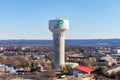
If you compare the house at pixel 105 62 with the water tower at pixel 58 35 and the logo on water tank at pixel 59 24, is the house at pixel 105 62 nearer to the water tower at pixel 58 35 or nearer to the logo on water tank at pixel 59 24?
the water tower at pixel 58 35

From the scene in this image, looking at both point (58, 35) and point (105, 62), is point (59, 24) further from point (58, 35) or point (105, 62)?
point (105, 62)

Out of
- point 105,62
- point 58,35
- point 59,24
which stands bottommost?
point 105,62

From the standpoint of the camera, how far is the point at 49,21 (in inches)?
1422

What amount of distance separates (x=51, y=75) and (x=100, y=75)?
13.0 ft

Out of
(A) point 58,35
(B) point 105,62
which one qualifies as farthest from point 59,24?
(B) point 105,62

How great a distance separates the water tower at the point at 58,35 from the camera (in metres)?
35.5

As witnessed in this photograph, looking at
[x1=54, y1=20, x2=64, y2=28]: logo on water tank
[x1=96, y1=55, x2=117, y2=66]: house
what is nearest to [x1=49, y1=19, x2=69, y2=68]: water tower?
[x1=54, y1=20, x2=64, y2=28]: logo on water tank

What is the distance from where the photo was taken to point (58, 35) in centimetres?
3612

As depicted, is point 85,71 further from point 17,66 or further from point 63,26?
point 17,66

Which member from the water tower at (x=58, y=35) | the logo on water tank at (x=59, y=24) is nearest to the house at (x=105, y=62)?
the water tower at (x=58, y=35)

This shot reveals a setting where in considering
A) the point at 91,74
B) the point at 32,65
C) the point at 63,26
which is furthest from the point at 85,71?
the point at 32,65

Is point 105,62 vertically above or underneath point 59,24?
underneath

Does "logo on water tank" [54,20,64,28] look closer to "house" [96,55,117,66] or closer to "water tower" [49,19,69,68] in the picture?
"water tower" [49,19,69,68]

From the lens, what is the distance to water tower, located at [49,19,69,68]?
35.5m
